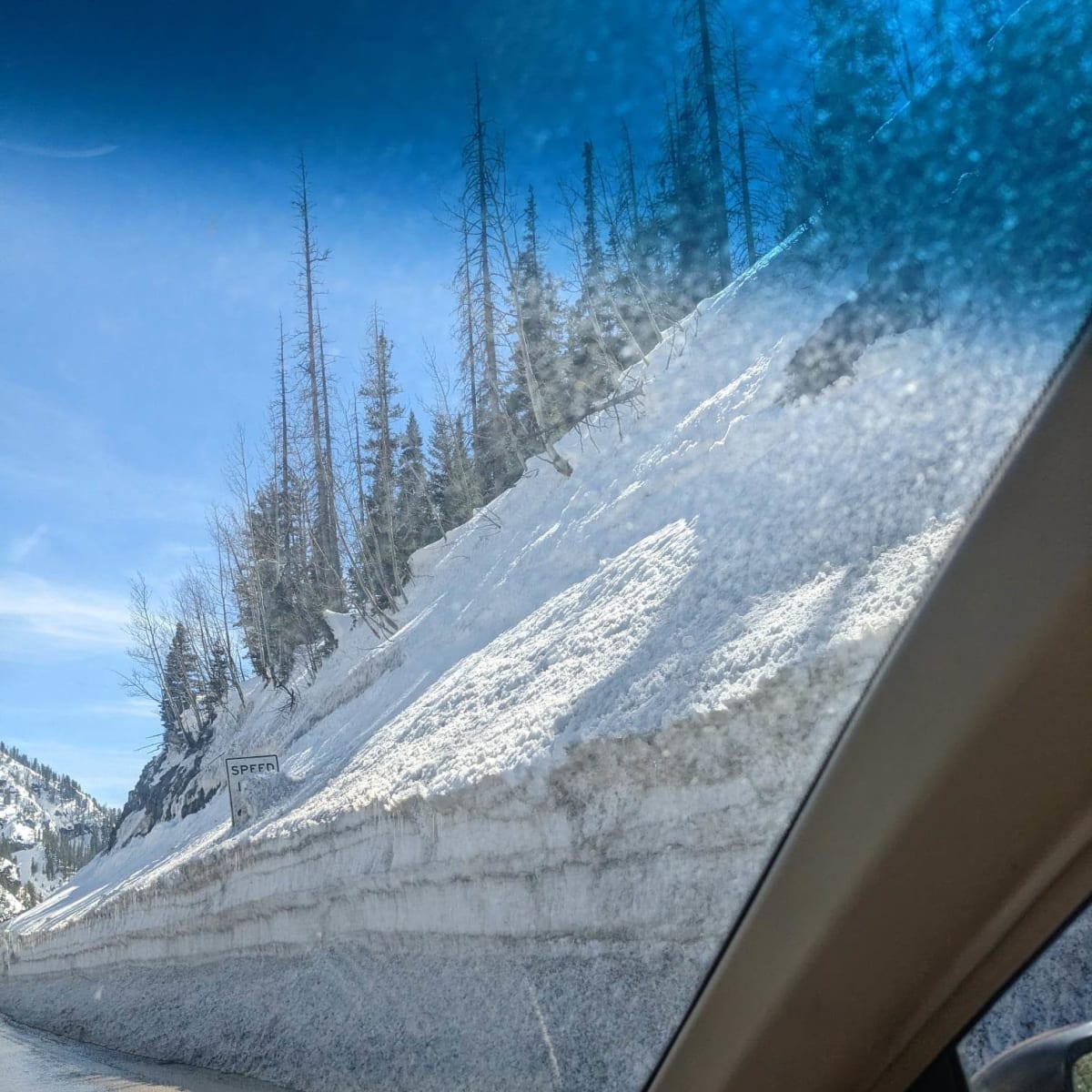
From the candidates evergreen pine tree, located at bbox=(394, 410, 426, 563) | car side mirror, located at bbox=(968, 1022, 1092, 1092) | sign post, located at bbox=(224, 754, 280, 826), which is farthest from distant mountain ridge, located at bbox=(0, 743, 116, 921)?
car side mirror, located at bbox=(968, 1022, 1092, 1092)

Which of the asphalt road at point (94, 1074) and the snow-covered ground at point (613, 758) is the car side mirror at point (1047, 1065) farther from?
the asphalt road at point (94, 1074)

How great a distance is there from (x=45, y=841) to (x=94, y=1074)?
35881 mm

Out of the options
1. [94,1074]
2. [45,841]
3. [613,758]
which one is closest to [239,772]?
[94,1074]

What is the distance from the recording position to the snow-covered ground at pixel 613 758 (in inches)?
203

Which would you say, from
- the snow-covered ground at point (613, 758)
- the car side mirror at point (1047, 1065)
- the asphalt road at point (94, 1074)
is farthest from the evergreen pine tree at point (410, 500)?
the car side mirror at point (1047, 1065)

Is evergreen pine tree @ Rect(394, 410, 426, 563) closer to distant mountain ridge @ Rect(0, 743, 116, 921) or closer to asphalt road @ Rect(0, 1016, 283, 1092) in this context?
asphalt road @ Rect(0, 1016, 283, 1092)

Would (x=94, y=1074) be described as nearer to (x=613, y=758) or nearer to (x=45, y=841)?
(x=613, y=758)

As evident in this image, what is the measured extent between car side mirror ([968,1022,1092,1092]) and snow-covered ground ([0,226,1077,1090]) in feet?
2.59

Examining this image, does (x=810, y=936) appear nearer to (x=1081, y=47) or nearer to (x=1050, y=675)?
(x=1050, y=675)

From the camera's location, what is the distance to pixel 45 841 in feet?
129

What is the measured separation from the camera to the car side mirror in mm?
2061

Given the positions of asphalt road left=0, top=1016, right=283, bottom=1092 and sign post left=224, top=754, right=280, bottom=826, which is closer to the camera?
asphalt road left=0, top=1016, right=283, bottom=1092

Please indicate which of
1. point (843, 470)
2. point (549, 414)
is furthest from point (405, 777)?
point (549, 414)

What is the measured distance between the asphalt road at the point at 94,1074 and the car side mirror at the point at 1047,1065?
6.31m
